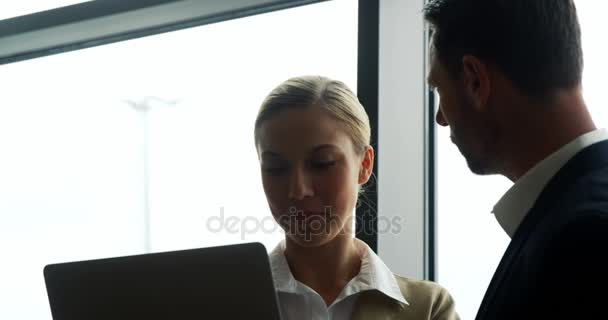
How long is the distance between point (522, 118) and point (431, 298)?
0.53 meters

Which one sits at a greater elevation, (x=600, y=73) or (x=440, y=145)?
(x=600, y=73)

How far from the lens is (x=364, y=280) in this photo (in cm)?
131

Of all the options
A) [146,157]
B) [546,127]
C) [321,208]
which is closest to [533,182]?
[546,127]

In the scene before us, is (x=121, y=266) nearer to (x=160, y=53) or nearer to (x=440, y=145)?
(x=440, y=145)

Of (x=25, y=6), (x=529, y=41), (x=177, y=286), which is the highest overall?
(x=25, y=6)

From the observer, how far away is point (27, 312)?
8.09 feet

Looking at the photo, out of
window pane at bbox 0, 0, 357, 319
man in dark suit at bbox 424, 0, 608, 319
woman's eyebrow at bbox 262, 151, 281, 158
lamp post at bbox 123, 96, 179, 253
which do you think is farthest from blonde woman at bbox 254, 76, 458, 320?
lamp post at bbox 123, 96, 179, 253

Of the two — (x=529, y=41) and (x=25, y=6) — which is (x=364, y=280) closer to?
(x=529, y=41)

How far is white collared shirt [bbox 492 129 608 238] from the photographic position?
85 centimetres

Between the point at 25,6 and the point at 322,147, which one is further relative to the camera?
the point at 25,6

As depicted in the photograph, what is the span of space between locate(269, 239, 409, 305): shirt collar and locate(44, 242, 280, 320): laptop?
1.31 feet

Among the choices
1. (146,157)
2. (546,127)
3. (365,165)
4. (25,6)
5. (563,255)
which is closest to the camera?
(563,255)

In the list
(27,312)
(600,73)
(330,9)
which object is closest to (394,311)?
(600,73)

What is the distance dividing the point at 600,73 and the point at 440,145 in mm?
417
